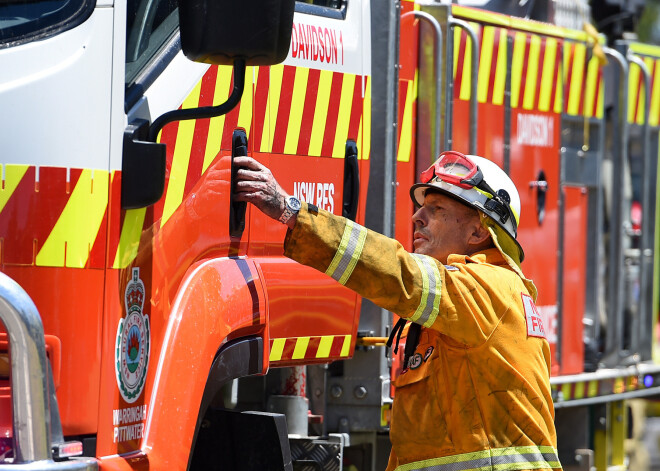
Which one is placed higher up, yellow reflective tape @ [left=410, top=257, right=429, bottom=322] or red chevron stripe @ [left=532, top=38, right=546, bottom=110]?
red chevron stripe @ [left=532, top=38, right=546, bottom=110]

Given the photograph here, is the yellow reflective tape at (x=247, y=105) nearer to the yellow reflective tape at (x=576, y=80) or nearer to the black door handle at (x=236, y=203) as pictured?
the black door handle at (x=236, y=203)

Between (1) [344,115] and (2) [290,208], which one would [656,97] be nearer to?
(1) [344,115]

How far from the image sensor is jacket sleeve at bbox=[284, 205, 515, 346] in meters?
2.83

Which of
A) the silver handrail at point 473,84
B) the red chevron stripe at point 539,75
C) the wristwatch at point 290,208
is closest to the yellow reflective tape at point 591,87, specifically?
the red chevron stripe at point 539,75

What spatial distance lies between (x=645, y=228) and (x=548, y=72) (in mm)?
1315

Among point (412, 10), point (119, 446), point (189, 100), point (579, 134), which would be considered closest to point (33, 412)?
point (119, 446)

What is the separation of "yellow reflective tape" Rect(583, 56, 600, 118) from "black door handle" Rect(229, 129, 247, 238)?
2.89 meters

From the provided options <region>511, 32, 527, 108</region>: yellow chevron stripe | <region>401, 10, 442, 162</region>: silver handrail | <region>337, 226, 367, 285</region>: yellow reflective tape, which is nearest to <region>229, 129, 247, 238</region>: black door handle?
<region>337, 226, 367, 285</region>: yellow reflective tape

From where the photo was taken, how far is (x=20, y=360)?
2.40 metres

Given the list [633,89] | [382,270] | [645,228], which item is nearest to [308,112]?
[382,270]

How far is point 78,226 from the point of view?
269cm

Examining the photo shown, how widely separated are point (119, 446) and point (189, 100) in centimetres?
92

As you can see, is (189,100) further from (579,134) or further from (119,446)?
(579,134)

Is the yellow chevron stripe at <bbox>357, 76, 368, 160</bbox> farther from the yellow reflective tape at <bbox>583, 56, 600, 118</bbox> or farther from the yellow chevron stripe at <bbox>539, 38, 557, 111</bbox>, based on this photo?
the yellow reflective tape at <bbox>583, 56, 600, 118</bbox>
